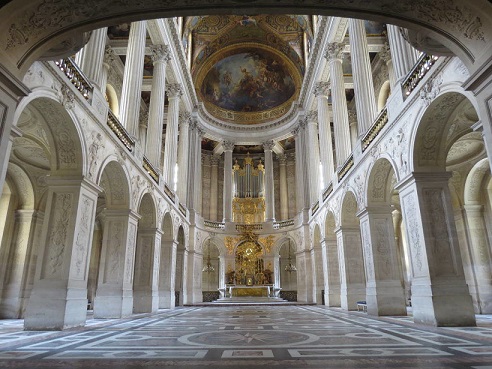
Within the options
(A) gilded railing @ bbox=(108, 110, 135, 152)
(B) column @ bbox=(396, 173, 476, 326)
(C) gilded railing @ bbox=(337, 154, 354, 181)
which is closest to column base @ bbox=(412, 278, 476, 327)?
(B) column @ bbox=(396, 173, 476, 326)

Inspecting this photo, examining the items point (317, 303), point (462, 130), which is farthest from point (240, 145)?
point (462, 130)

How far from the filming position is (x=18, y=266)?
13.1 m

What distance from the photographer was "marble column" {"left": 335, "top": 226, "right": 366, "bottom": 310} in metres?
14.5

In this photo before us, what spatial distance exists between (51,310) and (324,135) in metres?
15.8

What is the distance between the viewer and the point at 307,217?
23.9 m

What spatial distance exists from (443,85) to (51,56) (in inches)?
291

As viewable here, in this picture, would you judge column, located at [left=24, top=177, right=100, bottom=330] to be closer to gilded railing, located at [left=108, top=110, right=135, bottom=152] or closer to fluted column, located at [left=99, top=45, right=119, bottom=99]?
gilded railing, located at [left=108, top=110, right=135, bottom=152]

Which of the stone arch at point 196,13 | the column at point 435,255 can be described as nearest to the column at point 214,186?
the column at point 435,255

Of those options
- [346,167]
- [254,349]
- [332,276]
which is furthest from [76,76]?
[332,276]

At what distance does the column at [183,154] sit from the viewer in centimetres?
2231

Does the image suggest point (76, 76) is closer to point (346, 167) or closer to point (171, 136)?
point (346, 167)

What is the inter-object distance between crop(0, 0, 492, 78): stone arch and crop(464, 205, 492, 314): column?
32.3ft

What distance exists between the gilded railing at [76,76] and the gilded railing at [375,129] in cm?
825

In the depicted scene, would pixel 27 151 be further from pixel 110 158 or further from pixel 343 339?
pixel 343 339
